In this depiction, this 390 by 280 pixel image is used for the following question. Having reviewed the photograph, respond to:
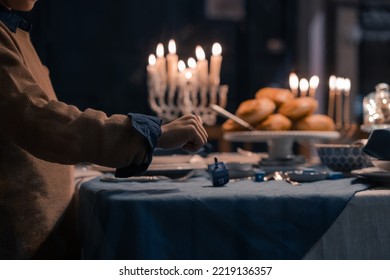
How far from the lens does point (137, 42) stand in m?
4.18

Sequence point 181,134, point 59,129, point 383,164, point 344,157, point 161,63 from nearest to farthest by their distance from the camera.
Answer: point 59,129
point 181,134
point 383,164
point 344,157
point 161,63

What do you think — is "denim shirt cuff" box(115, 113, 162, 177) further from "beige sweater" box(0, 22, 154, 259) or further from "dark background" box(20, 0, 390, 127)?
"dark background" box(20, 0, 390, 127)

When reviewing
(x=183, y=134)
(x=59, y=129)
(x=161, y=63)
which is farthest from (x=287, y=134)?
(x=161, y=63)

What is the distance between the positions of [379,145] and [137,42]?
11.3ft

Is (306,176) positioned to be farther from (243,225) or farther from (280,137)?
(280,137)

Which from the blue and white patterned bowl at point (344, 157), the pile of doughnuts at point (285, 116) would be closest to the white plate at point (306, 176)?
the blue and white patterned bowl at point (344, 157)

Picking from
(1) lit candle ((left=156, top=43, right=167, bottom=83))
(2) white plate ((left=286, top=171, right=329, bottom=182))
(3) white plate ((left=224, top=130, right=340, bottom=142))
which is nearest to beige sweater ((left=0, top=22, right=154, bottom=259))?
(2) white plate ((left=286, top=171, right=329, bottom=182))

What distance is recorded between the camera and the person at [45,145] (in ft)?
2.40

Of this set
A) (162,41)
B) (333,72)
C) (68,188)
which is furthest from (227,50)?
(68,188)

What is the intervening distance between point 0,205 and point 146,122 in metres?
0.31

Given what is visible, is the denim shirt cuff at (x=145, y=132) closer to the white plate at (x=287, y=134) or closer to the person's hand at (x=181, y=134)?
the person's hand at (x=181, y=134)

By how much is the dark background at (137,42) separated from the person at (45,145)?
3.09 metres

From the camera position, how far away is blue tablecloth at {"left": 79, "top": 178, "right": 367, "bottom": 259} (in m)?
0.74

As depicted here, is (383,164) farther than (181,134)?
Yes
